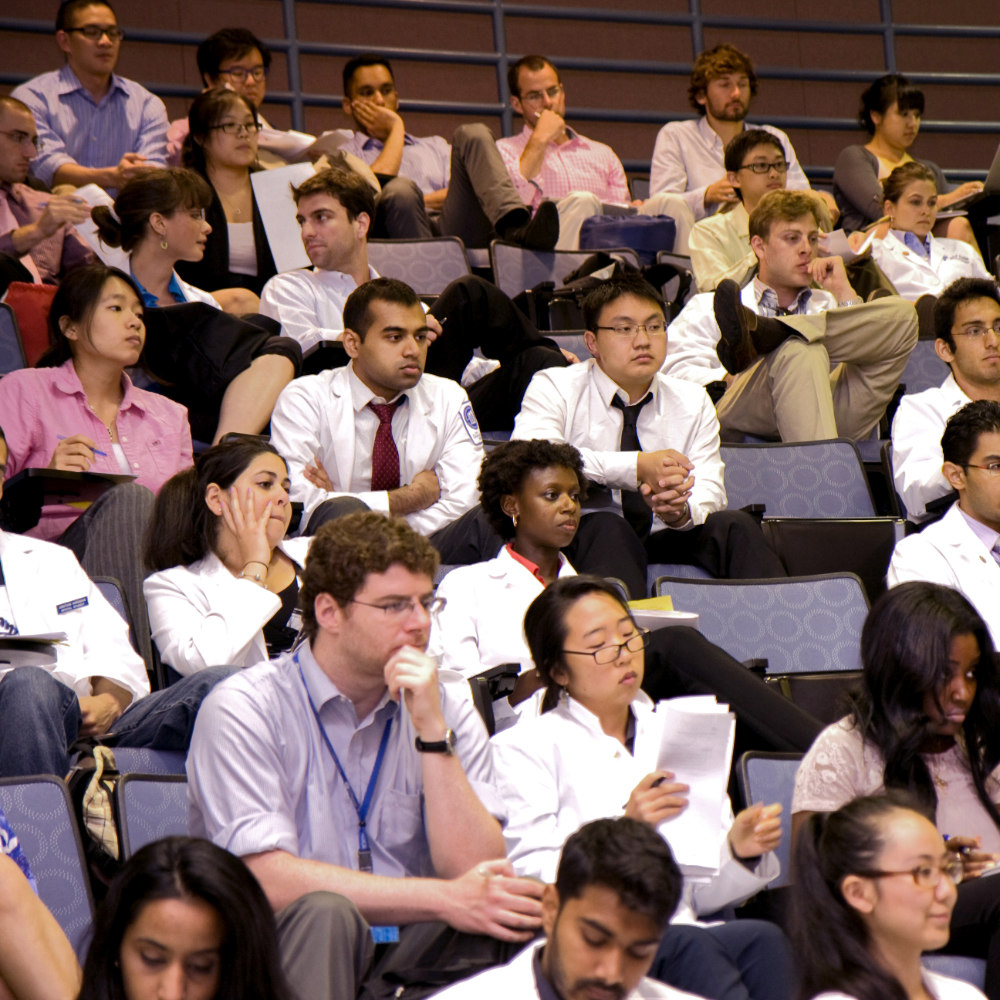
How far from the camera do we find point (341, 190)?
5.41 meters

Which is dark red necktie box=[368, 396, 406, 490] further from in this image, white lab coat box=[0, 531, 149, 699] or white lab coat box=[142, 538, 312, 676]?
white lab coat box=[0, 531, 149, 699]

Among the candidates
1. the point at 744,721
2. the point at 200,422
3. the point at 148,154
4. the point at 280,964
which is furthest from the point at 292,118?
the point at 280,964

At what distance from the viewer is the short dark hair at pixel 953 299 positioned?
4785mm

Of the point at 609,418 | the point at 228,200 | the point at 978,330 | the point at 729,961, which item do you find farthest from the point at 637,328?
the point at 729,961

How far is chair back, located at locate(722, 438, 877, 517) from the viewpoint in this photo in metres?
4.71

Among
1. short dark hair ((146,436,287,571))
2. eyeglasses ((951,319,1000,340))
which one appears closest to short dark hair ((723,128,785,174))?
eyeglasses ((951,319,1000,340))

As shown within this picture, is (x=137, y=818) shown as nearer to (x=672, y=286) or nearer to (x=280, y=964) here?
(x=280, y=964)

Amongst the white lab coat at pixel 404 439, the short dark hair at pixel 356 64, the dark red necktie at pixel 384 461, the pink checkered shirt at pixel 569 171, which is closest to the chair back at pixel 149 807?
the white lab coat at pixel 404 439

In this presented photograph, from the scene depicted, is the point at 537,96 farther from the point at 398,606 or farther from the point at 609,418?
the point at 398,606

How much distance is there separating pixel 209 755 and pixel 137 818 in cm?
38

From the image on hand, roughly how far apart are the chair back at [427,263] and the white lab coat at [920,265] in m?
1.86

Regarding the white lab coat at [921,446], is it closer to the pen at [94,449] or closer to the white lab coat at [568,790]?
the white lab coat at [568,790]

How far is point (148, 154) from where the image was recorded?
21.7 ft

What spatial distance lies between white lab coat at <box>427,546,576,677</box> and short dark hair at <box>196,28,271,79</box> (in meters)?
3.79
